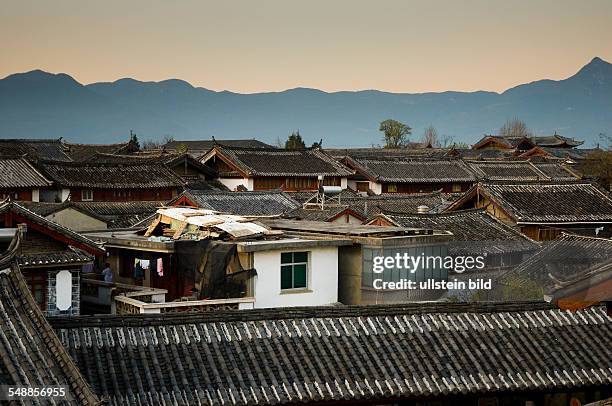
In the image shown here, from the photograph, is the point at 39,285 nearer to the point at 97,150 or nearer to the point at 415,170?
the point at 415,170

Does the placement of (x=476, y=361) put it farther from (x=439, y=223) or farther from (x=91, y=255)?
(x=439, y=223)

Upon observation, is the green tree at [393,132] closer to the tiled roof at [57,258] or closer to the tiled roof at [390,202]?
the tiled roof at [390,202]

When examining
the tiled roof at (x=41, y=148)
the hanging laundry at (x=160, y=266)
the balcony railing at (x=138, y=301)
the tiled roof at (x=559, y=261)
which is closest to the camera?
the balcony railing at (x=138, y=301)

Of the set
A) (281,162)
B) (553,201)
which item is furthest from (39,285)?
(281,162)

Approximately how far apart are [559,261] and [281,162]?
37515 millimetres

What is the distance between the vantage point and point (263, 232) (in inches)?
988

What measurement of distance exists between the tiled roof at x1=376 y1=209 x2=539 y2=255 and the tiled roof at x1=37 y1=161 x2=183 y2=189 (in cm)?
2413

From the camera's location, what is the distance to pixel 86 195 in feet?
174

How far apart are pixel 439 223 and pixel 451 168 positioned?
118ft

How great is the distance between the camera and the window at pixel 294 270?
2411 centimetres

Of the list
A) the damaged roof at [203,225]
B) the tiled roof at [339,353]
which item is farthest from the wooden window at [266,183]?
the tiled roof at [339,353]

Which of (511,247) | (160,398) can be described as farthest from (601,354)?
(511,247)

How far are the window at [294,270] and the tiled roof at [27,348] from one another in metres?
11.1

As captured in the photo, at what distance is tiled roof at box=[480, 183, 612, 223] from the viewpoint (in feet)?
127
